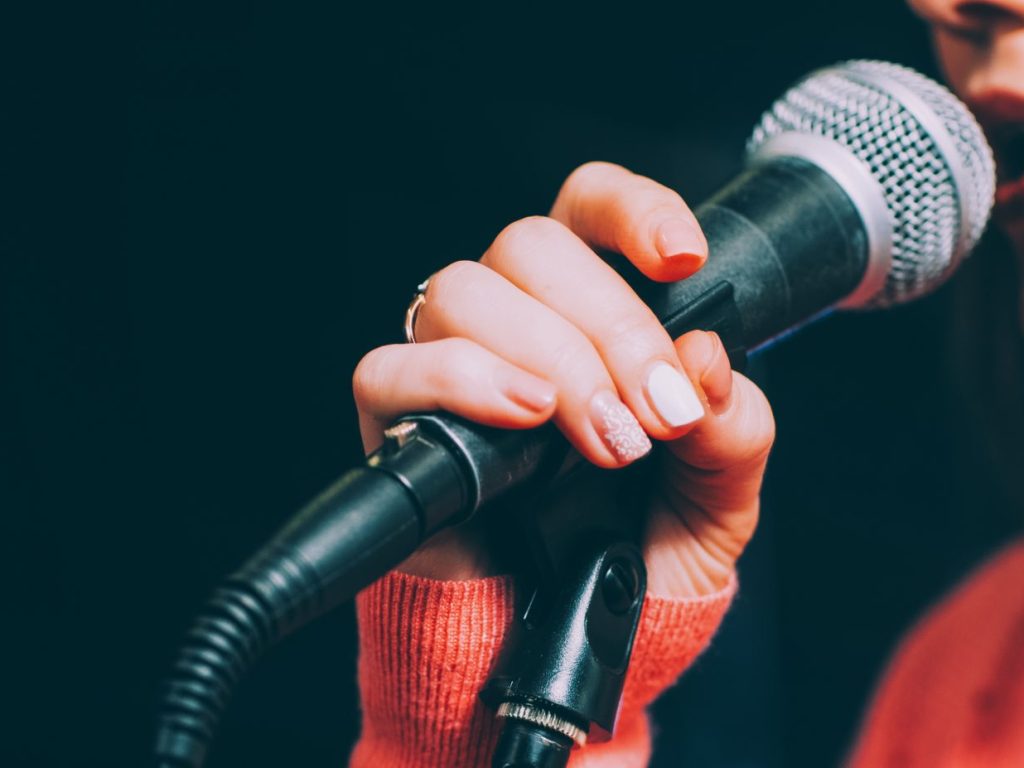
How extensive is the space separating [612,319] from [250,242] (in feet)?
2.99

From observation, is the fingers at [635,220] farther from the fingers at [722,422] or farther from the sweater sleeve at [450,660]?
the sweater sleeve at [450,660]

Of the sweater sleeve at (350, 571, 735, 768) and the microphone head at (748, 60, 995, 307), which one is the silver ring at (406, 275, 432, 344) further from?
the microphone head at (748, 60, 995, 307)

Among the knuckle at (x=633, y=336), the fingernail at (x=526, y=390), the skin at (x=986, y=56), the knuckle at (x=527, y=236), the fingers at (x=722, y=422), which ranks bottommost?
the fingernail at (x=526, y=390)

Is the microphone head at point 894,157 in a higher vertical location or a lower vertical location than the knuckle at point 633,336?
higher

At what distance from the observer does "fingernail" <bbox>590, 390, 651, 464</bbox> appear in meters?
0.46

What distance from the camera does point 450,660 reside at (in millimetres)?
620

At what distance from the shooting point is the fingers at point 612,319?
468mm

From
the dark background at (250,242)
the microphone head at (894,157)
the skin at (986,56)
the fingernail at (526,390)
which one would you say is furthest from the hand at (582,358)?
the dark background at (250,242)

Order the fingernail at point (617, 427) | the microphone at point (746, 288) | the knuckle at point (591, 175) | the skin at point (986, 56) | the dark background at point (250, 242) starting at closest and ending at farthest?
1. the microphone at point (746, 288)
2. the fingernail at point (617, 427)
3. the knuckle at point (591, 175)
4. the skin at point (986, 56)
5. the dark background at point (250, 242)

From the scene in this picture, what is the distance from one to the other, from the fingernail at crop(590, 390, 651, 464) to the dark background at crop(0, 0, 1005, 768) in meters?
0.88

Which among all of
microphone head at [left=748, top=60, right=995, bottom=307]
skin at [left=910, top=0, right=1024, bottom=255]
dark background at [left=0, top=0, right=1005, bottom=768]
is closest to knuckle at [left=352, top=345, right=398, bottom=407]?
microphone head at [left=748, top=60, right=995, bottom=307]

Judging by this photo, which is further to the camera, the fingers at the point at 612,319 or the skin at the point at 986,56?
the skin at the point at 986,56

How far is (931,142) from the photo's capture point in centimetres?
63

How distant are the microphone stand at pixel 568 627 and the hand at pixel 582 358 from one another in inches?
2.5
